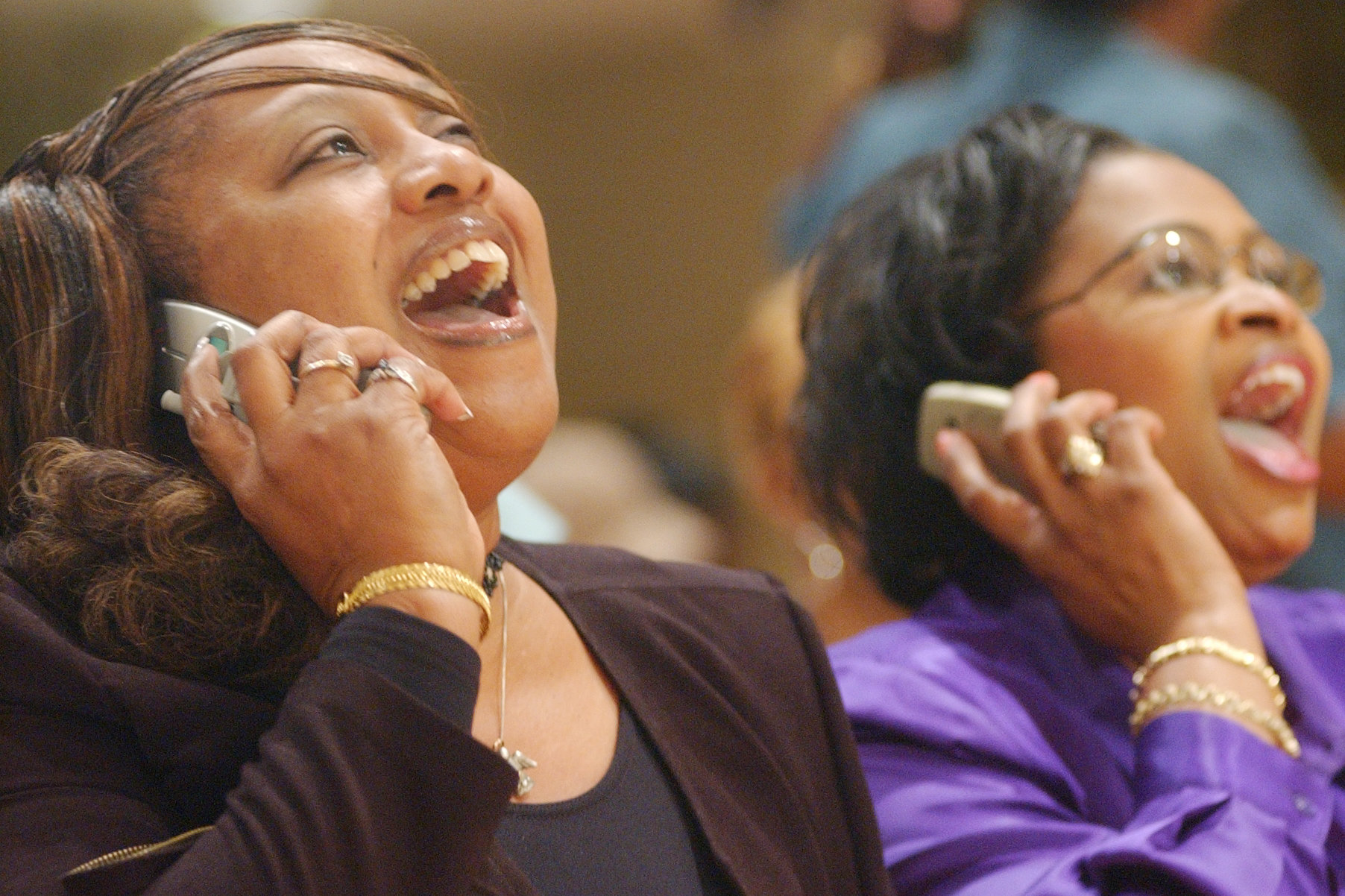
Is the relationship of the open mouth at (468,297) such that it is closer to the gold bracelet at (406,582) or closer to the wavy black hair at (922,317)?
the gold bracelet at (406,582)

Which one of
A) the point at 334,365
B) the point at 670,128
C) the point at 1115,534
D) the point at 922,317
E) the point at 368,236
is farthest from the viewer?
the point at 670,128

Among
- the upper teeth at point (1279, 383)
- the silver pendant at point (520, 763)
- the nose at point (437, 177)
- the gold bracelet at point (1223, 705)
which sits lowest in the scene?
the gold bracelet at point (1223, 705)

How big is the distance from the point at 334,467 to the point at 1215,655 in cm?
90

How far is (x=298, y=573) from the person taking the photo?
0.96 m

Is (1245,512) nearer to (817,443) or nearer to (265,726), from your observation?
(817,443)

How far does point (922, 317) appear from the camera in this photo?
5.47ft

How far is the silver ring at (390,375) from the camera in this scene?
3.13ft

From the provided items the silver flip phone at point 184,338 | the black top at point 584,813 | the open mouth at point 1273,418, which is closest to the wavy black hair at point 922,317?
the open mouth at point 1273,418

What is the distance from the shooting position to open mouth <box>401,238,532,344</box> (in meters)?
1.07

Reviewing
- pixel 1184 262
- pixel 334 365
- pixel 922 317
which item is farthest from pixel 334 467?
pixel 1184 262

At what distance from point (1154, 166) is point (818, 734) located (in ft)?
2.62

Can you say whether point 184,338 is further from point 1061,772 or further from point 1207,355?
point 1207,355

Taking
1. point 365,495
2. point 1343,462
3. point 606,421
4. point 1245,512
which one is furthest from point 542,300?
point 606,421

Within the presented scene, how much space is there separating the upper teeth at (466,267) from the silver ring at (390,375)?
11cm
